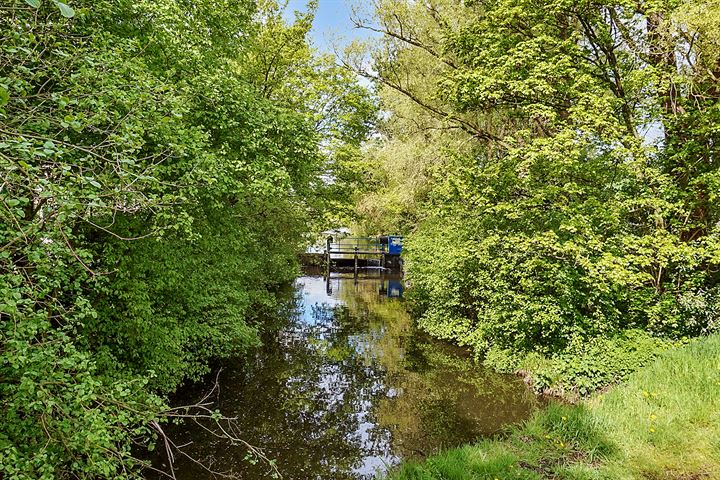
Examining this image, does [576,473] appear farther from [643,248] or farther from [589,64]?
[589,64]

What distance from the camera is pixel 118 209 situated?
2637mm

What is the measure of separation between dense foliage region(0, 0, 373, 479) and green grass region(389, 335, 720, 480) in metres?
3.16

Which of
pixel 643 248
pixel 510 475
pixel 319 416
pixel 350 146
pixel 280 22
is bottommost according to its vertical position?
pixel 319 416

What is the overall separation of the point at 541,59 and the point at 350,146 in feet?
18.6

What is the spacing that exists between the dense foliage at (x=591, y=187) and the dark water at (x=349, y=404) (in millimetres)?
1171

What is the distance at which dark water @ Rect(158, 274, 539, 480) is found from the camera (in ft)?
17.4

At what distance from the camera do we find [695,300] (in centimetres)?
670

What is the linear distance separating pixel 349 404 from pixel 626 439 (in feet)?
13.3

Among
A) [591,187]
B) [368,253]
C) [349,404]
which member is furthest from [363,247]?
[349,404]

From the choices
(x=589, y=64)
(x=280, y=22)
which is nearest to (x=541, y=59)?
(x=589, y=64)

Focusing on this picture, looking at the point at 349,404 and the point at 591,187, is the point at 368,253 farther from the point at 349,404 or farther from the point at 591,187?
the point at 349,404

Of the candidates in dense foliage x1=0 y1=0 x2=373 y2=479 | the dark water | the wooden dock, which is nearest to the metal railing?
the wooden dock

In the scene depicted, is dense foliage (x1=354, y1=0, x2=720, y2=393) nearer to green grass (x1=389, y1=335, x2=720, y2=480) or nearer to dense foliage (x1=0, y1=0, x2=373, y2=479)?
green grass (x1=389, y1=335, x2=720, y2=480)

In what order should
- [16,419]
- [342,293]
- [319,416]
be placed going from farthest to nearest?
[342,293] < [319,416] < [16,419]
